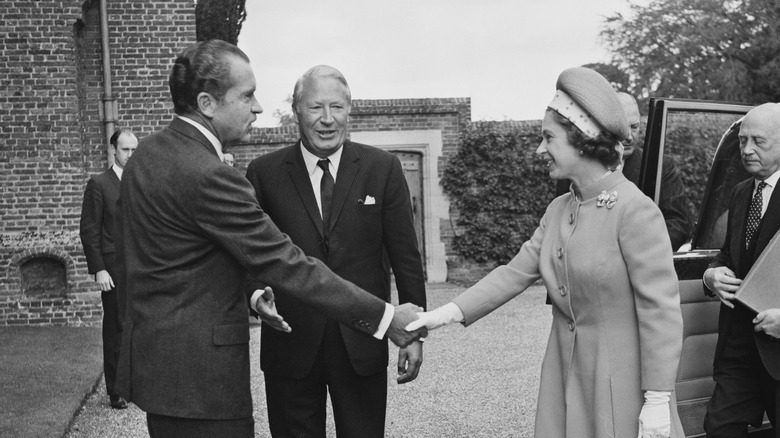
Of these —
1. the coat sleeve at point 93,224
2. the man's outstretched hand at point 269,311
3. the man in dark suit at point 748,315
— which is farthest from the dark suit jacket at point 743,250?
the coat sleeve at point 93,224

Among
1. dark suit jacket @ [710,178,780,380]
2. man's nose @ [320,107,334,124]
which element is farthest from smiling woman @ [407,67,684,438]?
dark suit jacket @ [710,178,780,380]

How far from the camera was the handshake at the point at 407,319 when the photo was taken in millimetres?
3502

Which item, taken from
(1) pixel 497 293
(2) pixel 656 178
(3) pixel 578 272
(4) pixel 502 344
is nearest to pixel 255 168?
(1) pixel 497 293

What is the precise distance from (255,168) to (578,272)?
1547mm

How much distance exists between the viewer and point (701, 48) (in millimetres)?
25000

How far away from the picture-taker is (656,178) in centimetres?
475

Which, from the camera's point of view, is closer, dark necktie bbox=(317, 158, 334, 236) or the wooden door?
dark necktie bbox=(317, 158, 334, 236)

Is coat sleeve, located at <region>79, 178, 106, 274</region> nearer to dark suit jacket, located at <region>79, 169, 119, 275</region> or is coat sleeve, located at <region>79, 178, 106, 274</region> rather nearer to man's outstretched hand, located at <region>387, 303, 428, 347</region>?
dark suit jacket, located at <region>79, 169, 119, 275</region>

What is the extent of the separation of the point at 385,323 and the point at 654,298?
1018 mm

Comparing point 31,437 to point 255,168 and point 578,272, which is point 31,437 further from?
point 578,272

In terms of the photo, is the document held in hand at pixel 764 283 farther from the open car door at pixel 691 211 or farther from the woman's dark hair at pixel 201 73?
the woman's dark hair at pixel 201 73

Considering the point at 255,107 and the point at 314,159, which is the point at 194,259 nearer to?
the point at 255,107

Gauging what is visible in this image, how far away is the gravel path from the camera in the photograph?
21.7 feet

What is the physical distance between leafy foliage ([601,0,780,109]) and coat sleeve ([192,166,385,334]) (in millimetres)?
21670
